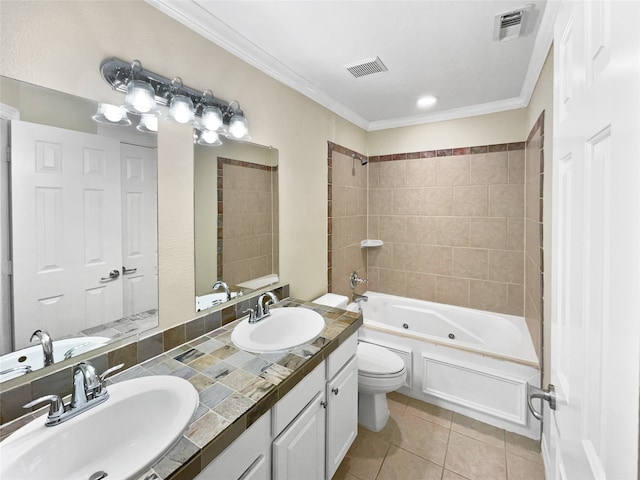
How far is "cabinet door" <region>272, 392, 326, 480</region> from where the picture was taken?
1.14 meters

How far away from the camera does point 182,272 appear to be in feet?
4.92

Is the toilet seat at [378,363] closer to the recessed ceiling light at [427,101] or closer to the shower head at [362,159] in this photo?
the shower head at [362,159]

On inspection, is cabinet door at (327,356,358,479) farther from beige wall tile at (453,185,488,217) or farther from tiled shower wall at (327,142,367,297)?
beige wall tile at (453,185,488,217)

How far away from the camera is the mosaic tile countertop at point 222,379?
797 millimetres

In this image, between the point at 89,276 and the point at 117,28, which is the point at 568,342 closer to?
the point at 89,276

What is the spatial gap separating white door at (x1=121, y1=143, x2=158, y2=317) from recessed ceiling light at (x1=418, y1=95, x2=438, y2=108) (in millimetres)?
2325

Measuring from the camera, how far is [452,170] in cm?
303

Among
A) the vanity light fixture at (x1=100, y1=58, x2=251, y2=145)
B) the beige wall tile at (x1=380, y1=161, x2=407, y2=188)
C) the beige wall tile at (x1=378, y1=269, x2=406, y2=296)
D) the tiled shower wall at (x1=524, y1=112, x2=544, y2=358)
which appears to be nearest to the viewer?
the vanity light fixture at (x1=100, y1=58, x2=251, y2=145)

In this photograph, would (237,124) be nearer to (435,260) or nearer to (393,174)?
(393,174)

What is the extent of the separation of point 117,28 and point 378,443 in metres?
2.70

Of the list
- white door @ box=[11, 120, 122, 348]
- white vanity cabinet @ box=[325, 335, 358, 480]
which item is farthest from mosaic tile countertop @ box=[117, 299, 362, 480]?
white door @ box=[11, 120, 122, 348]

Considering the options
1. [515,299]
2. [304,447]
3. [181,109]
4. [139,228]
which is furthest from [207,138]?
[515,299]

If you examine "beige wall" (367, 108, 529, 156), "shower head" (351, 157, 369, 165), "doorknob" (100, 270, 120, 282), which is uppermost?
"beige wall" (367, 108, 529, 156)

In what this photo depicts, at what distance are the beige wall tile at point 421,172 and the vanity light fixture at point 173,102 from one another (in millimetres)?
2043
